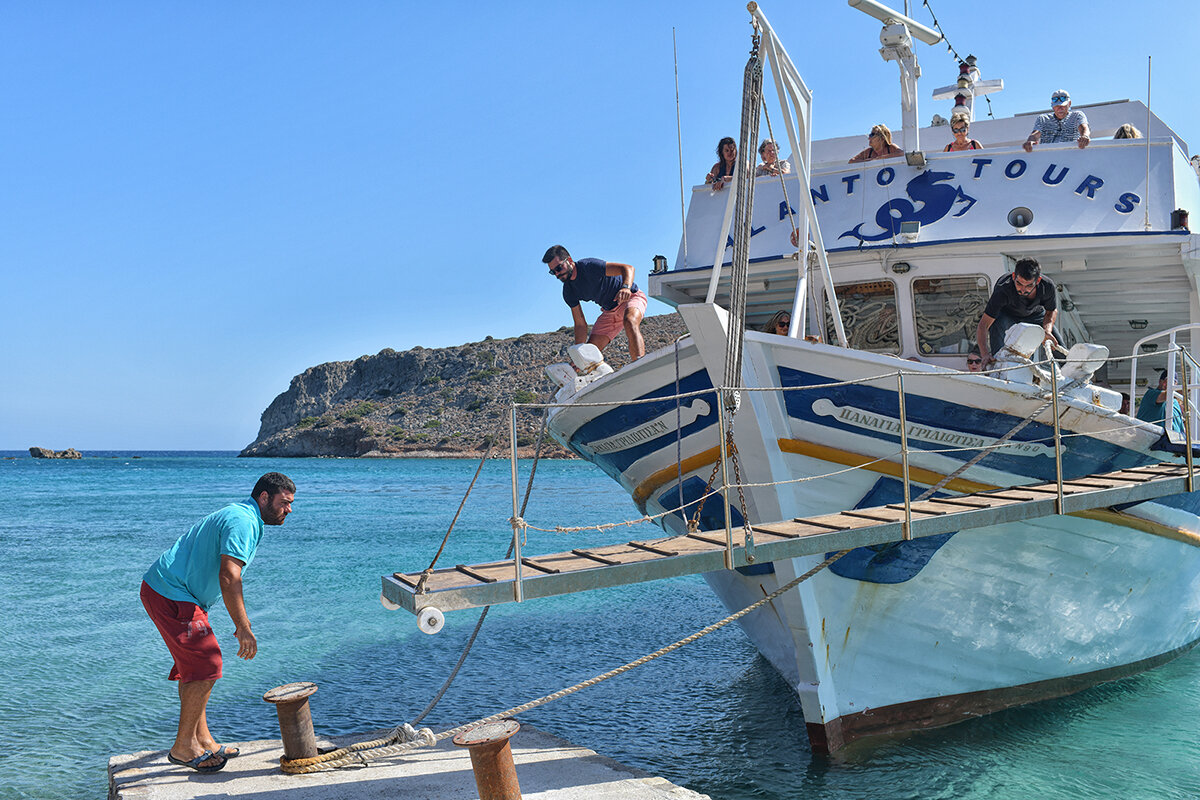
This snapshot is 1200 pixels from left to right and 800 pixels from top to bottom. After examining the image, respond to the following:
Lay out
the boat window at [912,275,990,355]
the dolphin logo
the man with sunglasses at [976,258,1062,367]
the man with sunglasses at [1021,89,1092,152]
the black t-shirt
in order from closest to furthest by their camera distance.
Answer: the man with sunglasses at [976,258,1062,367] < the black t-shirt < the boat window at [912,275,990,355] < the dolphin logo < the man with sunglasses at [1021,89,1092,152]

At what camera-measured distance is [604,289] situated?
7.75m

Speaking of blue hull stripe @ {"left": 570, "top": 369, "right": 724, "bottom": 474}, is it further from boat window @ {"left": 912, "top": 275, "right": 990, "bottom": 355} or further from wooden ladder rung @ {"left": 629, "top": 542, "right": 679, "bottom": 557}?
boat window @ {"left": 912, "top": 275, "right": 990, "bottom": 355}

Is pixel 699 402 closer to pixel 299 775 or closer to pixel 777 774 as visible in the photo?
pixel 777 774

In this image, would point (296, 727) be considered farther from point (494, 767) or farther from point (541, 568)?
point (541, 568)

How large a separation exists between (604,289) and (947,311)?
9.74ft

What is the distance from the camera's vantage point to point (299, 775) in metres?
5.49

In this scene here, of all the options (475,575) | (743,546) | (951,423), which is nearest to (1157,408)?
(951,423)

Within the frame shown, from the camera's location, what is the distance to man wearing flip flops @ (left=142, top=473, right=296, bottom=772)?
4984 millimetres

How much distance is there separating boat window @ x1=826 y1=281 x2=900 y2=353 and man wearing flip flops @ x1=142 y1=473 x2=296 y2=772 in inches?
204

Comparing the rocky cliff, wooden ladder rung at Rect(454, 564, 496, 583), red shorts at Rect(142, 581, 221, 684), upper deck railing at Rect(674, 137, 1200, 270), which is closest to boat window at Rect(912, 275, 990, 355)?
upper deck railing at Rect(674, 137, 1200, 270)

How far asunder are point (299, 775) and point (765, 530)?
10.1 feet

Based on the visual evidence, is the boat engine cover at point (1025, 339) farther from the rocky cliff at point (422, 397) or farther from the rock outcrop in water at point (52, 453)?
the rock outcrop in water at point (52, 453)

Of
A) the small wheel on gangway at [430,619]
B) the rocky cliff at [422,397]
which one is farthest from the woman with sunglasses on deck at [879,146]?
the rocky cliff at [422,397]

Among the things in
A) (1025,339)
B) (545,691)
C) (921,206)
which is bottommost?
(545,691)
